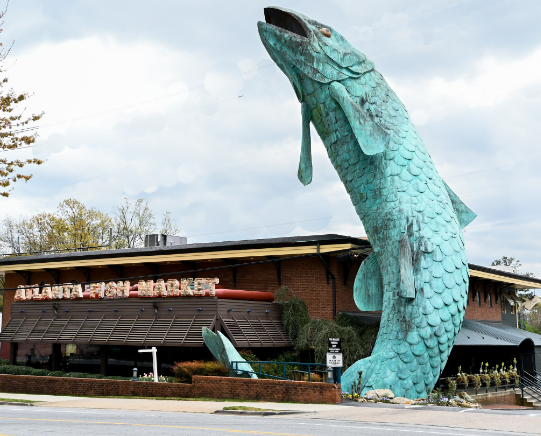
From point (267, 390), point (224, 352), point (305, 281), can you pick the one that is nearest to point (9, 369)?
point (224, 352)

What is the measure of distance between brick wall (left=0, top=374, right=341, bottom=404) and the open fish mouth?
818 centimetres

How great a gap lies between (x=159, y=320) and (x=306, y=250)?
556 centimetres

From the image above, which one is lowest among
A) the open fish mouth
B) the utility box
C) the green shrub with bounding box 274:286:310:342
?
the green shrub with bounding box 274:286:310:342

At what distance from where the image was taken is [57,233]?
2039 inches

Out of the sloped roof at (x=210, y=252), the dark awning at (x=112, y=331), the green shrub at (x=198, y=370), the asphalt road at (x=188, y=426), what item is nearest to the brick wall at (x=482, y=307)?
the sloped roof at (x=210, y=252)

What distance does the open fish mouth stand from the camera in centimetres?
1482

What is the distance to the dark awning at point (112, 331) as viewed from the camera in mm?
20500

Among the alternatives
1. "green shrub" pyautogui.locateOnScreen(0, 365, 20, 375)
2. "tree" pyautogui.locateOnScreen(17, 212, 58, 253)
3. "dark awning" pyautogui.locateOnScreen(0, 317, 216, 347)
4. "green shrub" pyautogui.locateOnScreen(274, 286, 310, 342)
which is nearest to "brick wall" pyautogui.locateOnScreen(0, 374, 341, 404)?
"dark awning" pyautogui.locateOnScreen(0, 317, 216, 347)

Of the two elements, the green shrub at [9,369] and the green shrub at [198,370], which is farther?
the green shrub at [9,369]

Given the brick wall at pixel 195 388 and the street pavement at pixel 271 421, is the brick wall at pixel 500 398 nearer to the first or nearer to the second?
the brick wall at pixel 195 388

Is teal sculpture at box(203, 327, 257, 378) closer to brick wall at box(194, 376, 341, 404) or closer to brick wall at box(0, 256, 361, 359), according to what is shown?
brick wall at box(194, 376, 341, 404)

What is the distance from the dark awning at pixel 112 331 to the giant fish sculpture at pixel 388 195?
22.9 feet

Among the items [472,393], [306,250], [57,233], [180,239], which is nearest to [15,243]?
[57,233]

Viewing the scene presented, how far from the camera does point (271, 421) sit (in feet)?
37.3
